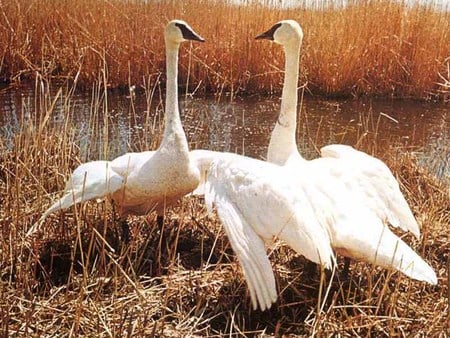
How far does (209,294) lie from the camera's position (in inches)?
97.7

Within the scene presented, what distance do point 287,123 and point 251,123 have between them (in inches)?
120

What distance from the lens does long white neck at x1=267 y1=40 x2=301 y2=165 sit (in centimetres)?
311

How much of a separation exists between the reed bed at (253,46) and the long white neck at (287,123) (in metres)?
3.89

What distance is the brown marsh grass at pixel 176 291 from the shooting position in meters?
2.13

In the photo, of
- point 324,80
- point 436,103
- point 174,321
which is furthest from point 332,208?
point 436,103

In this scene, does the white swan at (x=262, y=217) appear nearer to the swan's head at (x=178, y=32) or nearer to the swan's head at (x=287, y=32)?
the swan's head at (x=178, y=32)

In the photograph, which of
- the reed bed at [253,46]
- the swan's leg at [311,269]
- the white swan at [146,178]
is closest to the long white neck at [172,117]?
the white swan at [146,178]

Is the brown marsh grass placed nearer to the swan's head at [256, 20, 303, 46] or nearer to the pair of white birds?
the pair of white birds

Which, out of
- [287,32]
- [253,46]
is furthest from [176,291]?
[253,46]

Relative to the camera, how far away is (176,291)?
8.18 ft

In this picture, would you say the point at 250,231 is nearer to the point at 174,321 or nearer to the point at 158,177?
the point at 174,321

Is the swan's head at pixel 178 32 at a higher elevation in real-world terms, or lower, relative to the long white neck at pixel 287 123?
higher

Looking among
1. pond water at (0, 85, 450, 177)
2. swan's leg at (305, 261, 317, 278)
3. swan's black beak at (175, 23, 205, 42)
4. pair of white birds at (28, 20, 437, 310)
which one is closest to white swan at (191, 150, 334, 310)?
pair of white birds at (28, 20, 437, 310)

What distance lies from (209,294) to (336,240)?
0.62m
